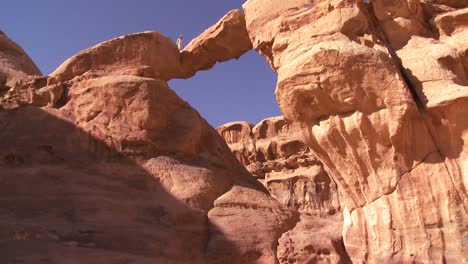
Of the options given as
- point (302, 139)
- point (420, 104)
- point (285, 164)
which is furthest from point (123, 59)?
point (285, 164)

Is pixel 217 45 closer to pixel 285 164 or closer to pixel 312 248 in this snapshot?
pixel 312 248

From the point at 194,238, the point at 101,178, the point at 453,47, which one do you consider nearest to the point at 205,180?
the point at 194,238

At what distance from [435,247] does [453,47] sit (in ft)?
10.9

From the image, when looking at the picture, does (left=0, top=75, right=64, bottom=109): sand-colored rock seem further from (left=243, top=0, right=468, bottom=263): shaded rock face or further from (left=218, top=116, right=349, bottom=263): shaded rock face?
(left=218, top=116, right=349, bottom=263): shaded rock face

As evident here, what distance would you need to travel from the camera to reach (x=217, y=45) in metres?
13.9

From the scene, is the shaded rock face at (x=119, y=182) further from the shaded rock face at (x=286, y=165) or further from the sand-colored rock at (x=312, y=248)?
the shaded rock face at (x=286, y=165)

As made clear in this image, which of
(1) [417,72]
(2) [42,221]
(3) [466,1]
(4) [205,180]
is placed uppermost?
(3) [466,1]

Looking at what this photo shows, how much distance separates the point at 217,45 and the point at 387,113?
7.51 meters

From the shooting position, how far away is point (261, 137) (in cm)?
2353

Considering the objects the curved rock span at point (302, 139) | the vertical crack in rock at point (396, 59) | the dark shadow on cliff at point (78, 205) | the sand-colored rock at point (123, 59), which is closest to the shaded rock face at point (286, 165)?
the sand-colored rock at point (123, 59)

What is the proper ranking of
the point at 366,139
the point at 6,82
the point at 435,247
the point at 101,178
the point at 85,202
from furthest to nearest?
the point at 6,82, the point at 101,178, the point at 85,202, the point at 366,139, the point at 435,247

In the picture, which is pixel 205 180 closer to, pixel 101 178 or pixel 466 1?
pixel 101 178

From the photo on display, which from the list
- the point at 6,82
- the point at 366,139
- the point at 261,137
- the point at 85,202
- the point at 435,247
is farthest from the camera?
the point at 261,137

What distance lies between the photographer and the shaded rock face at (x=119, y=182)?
761 centimetres
